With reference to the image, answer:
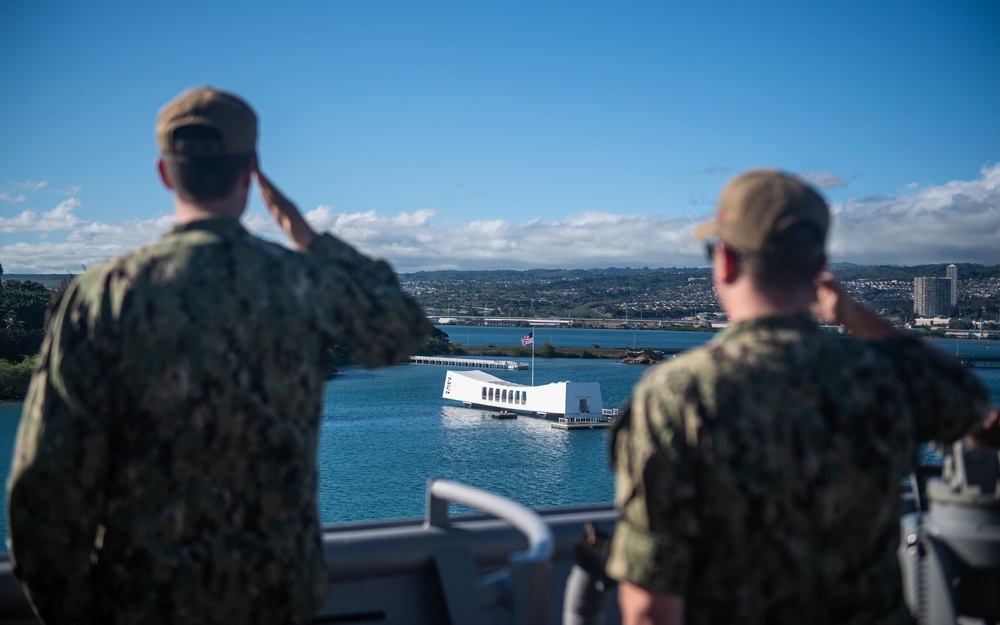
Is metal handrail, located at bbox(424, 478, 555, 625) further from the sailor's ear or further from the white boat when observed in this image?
the white boat

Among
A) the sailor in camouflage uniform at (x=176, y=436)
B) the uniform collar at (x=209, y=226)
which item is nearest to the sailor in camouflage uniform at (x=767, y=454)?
the sailor in camouflage uniform at (x=176, y=436)

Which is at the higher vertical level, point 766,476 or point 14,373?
point 766,476

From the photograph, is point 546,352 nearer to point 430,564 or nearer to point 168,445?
point 430,564

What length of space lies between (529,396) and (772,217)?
5233cm

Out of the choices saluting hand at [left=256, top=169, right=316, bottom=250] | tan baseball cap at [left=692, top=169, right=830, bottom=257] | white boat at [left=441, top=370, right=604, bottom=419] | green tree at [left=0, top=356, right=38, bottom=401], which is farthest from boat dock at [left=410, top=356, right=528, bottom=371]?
tan baseball cap at [left=692, top=169, right=830, bottom=257]

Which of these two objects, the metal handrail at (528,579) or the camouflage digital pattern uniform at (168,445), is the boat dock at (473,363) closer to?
the metal handrail at (528,579)

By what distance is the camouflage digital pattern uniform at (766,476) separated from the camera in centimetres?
144

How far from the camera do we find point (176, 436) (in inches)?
67.4

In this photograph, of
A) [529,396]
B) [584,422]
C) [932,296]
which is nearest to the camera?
[932,296]

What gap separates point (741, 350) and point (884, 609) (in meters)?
0.52

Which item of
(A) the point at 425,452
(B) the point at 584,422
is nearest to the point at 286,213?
(A) the point at 425,452

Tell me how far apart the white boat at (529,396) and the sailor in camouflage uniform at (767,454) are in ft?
163

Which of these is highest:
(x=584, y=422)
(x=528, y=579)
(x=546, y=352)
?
(x=528, y=579)

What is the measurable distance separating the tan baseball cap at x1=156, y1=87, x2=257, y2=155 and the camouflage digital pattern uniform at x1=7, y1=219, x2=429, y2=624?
0.17m
